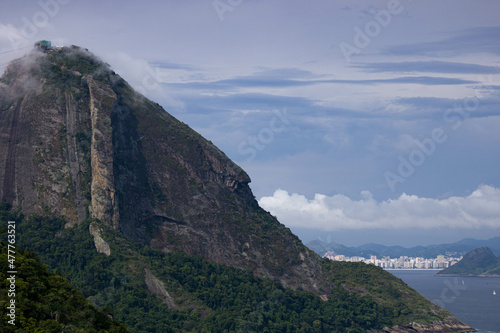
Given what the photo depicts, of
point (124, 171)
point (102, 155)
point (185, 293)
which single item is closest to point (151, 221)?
point (124, 171)

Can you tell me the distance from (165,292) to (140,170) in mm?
35470

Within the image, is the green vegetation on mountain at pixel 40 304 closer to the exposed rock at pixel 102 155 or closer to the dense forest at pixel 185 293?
the dense forest at pixel 185 293

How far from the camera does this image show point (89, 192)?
144500 millimetres

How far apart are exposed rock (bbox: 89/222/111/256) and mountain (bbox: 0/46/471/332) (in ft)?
1.10

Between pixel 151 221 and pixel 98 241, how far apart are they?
1830 cm

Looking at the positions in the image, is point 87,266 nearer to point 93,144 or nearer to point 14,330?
point 93,144

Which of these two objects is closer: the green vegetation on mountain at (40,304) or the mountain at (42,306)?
the mountain at (42,306)

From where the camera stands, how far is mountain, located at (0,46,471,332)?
133375mm

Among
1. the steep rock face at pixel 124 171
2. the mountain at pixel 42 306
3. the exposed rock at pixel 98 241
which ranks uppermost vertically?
the steep rock face at pixel 124 171

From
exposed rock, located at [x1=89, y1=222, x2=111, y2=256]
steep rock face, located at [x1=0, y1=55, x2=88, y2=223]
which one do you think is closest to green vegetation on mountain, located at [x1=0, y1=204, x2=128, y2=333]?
exposed rock, located at [x1=89, y1=222, x2=111, y2=256]

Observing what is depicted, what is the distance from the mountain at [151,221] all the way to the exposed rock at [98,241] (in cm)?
34

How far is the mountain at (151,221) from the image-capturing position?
13338 cm

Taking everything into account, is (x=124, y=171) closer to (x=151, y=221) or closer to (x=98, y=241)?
(x=151, y=221)

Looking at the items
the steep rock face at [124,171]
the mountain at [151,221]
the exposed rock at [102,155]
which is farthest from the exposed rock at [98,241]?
the steep rock face at [124,171]
